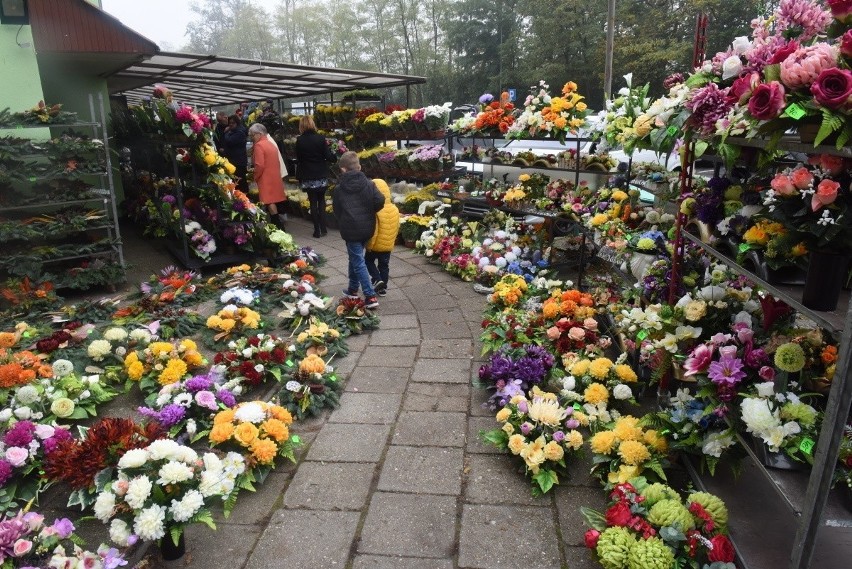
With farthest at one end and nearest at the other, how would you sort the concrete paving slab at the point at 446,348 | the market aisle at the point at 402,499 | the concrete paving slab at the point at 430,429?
the concrete paving slab at the point at 446,348
the concrete paving slab at the point at 430,429
the market aisle at the point at 402,499

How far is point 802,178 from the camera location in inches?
85.4

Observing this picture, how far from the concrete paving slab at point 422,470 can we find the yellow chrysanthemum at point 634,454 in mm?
889

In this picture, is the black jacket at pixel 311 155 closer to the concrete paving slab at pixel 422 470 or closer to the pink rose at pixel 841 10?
the concrete paving slab at pixel 422 470

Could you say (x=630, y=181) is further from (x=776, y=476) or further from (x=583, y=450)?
(x=776, y=476)

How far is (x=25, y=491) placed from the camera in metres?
2.86

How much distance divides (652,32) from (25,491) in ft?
89.8

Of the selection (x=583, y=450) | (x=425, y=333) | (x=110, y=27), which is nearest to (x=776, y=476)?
(x=583, y=450)

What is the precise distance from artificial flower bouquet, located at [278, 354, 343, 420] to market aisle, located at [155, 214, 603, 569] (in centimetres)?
10

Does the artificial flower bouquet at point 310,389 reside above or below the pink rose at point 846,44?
below

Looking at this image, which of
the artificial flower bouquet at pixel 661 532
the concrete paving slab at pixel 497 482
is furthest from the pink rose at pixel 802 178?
the concrete paving slab at pixel 497 482

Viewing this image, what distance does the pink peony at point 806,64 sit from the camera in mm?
1847

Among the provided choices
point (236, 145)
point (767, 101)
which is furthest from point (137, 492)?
point (236, 145)

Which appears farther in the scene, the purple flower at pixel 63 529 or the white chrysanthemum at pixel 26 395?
the white chrysanthemum at pixel 26 395

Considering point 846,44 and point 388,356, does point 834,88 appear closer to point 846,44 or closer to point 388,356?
point 846,44
